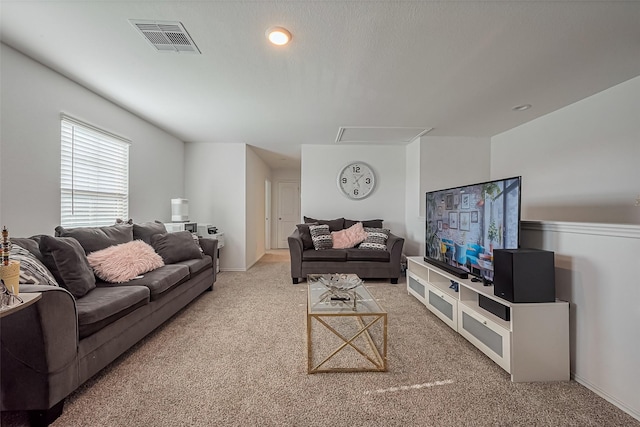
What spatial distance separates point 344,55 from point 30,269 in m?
2.52

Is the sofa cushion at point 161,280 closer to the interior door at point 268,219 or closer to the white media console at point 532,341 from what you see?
the white media console at point 532,341

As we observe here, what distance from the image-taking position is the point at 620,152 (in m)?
2.48

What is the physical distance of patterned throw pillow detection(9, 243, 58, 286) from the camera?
4.91 feet

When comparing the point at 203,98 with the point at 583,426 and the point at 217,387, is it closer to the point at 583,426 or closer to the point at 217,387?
the point at 217,387

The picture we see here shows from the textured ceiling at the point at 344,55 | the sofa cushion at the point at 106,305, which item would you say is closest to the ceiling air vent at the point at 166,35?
the textured ceiling at the point at 344,55

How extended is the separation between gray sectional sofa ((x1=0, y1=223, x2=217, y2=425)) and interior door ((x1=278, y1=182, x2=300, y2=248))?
450cm

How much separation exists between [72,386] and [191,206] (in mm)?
3614

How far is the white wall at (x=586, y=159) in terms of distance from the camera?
95.3 inches

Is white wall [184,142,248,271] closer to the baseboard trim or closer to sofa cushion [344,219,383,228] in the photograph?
sofa cushion [344,219,383,228]

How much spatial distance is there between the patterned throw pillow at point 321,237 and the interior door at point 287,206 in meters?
3.25

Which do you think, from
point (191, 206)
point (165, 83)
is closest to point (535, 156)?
point (165, 83)

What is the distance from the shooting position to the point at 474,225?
227 centimetres

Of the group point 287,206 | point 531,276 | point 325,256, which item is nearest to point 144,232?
point 325,256

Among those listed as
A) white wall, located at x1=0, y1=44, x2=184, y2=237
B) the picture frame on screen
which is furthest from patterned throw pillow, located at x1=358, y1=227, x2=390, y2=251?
white wall, located at x1=0, y1=44, x2=184, y2=237
